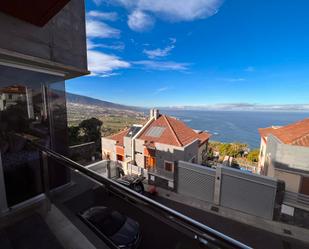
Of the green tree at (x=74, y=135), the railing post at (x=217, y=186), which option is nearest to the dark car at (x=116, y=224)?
the railing post at (x=217, y=186)

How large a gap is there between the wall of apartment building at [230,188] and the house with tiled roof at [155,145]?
2.09 meters

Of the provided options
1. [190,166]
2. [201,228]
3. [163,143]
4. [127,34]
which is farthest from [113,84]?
[201,228]

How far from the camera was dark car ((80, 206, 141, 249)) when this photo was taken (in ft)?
5.97

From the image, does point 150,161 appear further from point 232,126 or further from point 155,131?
point 232,126

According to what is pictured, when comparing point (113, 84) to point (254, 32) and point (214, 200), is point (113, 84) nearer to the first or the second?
point (254, 32)

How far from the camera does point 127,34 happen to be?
11750mm

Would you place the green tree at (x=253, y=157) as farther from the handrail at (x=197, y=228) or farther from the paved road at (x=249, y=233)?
the handrail at (x=197, y=228)

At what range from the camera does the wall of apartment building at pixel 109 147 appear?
12922 millimetres

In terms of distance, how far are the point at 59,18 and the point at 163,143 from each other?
877 cm

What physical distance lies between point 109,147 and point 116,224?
457 inches

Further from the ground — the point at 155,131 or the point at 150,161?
the point at 155,131

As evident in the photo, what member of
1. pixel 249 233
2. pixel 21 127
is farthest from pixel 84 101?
pixel 249 233

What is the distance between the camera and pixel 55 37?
7.59ft

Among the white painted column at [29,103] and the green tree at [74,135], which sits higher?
the white painted column at [29,103]
